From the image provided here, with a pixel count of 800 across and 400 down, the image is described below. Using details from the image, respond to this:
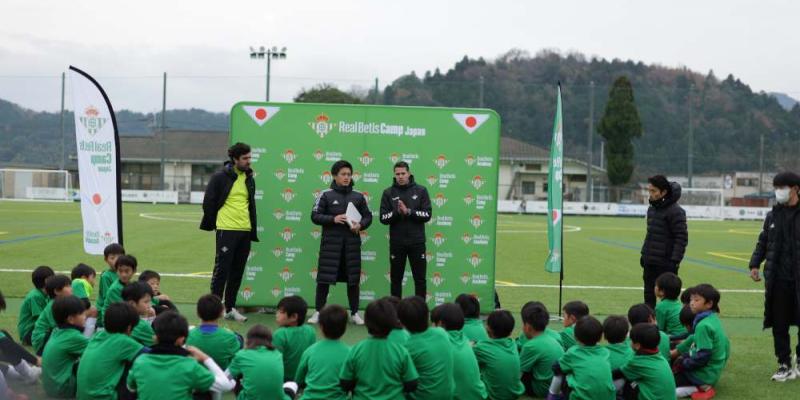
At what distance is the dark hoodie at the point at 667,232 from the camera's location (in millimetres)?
8633

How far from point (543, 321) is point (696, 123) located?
59450mm

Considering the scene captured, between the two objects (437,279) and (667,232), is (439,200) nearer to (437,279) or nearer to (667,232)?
(437,279)

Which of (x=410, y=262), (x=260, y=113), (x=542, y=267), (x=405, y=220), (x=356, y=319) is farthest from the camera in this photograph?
(x=542, y=267)

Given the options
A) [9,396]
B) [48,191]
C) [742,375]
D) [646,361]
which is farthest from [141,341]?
[48,191]

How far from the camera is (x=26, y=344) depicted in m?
7.87

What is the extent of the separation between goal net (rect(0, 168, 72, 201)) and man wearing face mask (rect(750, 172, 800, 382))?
5049 centimetres

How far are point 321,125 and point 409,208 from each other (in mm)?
1808

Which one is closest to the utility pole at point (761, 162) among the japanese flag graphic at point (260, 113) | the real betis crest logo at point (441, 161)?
the real betis crest logo at point (441, 161)

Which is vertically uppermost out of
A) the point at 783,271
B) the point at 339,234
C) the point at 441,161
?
the point at 441,161

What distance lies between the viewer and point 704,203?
54938 millimetres

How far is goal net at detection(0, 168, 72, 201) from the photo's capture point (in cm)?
5238

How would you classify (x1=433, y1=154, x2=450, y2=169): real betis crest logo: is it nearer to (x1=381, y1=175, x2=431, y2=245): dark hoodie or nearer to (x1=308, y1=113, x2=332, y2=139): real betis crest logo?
(x1=381, y1=175, x2=431, y2=245): dark hoodie

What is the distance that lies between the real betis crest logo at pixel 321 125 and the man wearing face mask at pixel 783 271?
212 inches

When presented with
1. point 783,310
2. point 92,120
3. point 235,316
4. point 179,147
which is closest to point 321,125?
point 235,316
